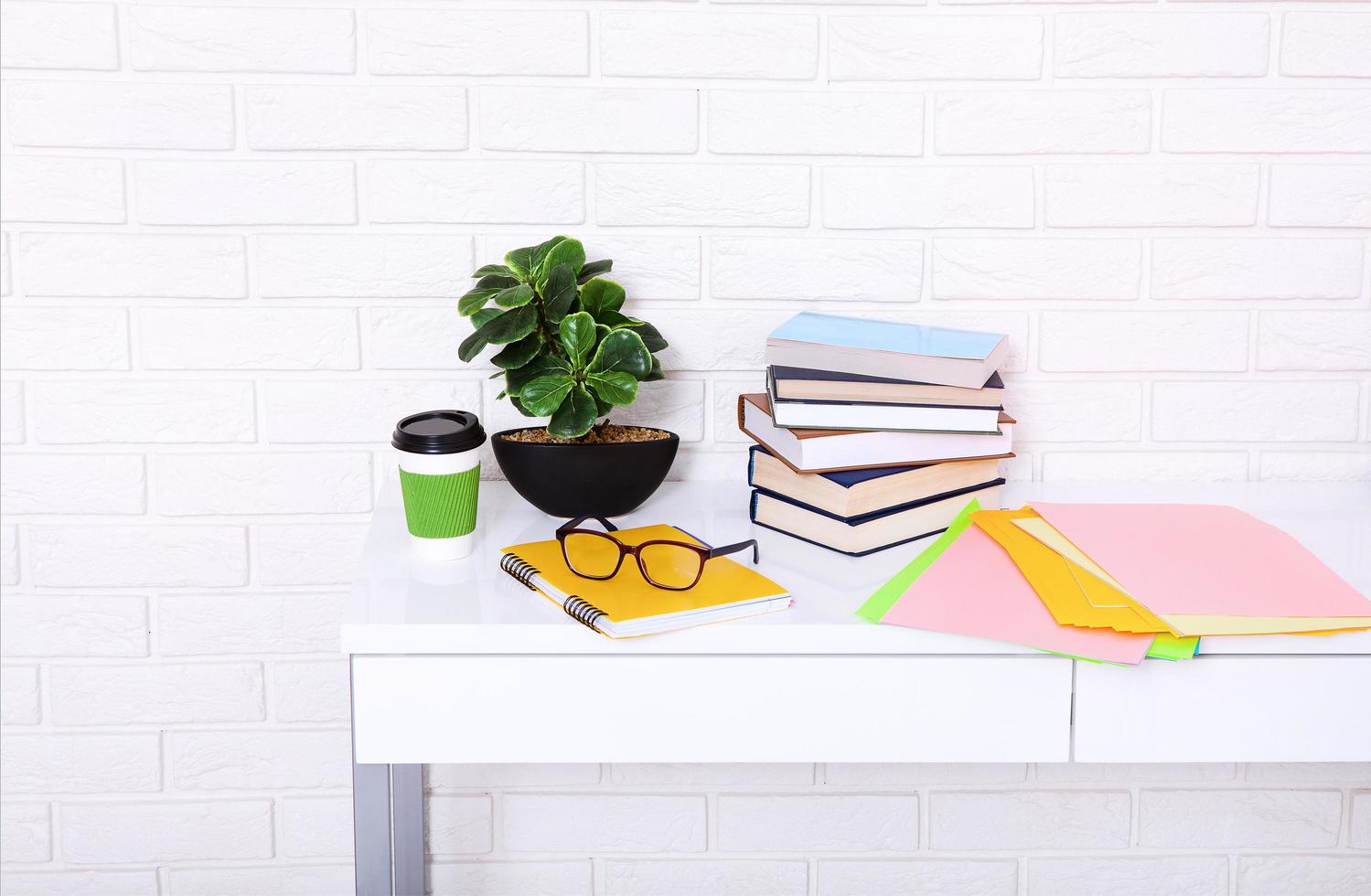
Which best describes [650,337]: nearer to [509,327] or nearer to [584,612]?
[509,327]

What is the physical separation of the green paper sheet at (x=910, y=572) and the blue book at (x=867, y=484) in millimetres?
31

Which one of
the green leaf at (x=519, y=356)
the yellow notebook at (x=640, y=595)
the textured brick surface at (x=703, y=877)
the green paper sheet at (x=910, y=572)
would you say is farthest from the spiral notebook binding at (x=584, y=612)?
the textured brick surface at (x=703, y=877)

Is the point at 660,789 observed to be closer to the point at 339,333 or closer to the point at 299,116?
the point at 339,333

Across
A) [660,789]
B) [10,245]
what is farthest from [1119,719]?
[10,245]

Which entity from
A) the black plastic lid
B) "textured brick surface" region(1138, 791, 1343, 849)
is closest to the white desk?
the black plastic lid

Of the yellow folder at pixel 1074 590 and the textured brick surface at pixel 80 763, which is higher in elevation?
the yellow folder at pixel 1074 590

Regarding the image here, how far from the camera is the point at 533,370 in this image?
109 centimetres

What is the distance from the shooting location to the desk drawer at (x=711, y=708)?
2.79 feet

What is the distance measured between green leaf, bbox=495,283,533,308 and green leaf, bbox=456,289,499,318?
19mm

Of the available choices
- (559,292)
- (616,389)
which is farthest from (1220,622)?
(559,292)

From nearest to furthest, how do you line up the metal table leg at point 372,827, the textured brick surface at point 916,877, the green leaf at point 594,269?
the metal table leg at point 372,827
the green leaf at point 594,269
the textured brick surface at point 916,877

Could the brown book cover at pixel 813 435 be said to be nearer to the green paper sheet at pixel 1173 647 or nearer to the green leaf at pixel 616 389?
the green leaf at pixel 616 389

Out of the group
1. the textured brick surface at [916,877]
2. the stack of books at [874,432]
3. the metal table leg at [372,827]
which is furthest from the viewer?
the textured brick surface at [916,877]

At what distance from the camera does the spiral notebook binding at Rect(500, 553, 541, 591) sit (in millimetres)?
914
